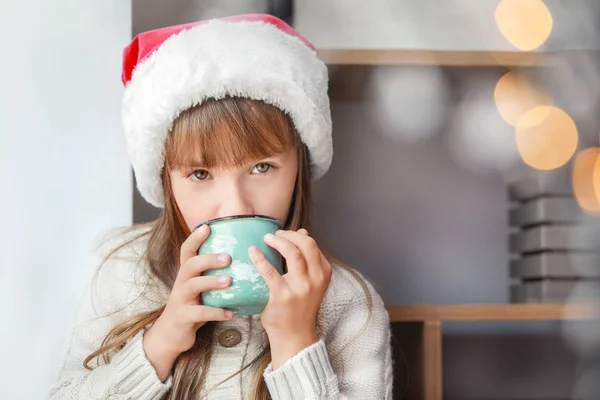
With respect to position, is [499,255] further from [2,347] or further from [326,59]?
[2,347]

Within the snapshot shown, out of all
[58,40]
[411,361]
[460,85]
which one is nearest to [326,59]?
[460,85]

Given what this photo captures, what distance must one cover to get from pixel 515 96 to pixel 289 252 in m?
0.71

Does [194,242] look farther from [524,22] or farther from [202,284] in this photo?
[524,22]

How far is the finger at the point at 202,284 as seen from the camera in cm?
59

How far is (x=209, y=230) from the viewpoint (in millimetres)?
613

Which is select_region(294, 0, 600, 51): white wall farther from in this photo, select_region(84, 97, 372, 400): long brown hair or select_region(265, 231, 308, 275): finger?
select_region(265, 231, 308, 275): finger

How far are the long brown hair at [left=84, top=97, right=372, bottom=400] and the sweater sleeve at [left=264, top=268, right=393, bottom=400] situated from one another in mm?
26

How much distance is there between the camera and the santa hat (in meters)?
0.70

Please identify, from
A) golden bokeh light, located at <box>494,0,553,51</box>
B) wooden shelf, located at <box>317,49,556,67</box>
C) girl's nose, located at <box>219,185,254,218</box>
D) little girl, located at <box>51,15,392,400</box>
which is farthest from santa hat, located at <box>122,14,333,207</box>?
golden bokeh light, located at <box>494,0,553,51</box>

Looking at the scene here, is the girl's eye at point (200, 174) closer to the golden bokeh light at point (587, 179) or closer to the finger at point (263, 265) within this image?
the finger at point (263, 265)

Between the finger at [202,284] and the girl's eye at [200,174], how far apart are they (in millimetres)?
142

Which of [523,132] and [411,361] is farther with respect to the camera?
[523,132]

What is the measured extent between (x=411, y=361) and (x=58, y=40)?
28.0 inches

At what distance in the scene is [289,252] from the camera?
2.03ft
